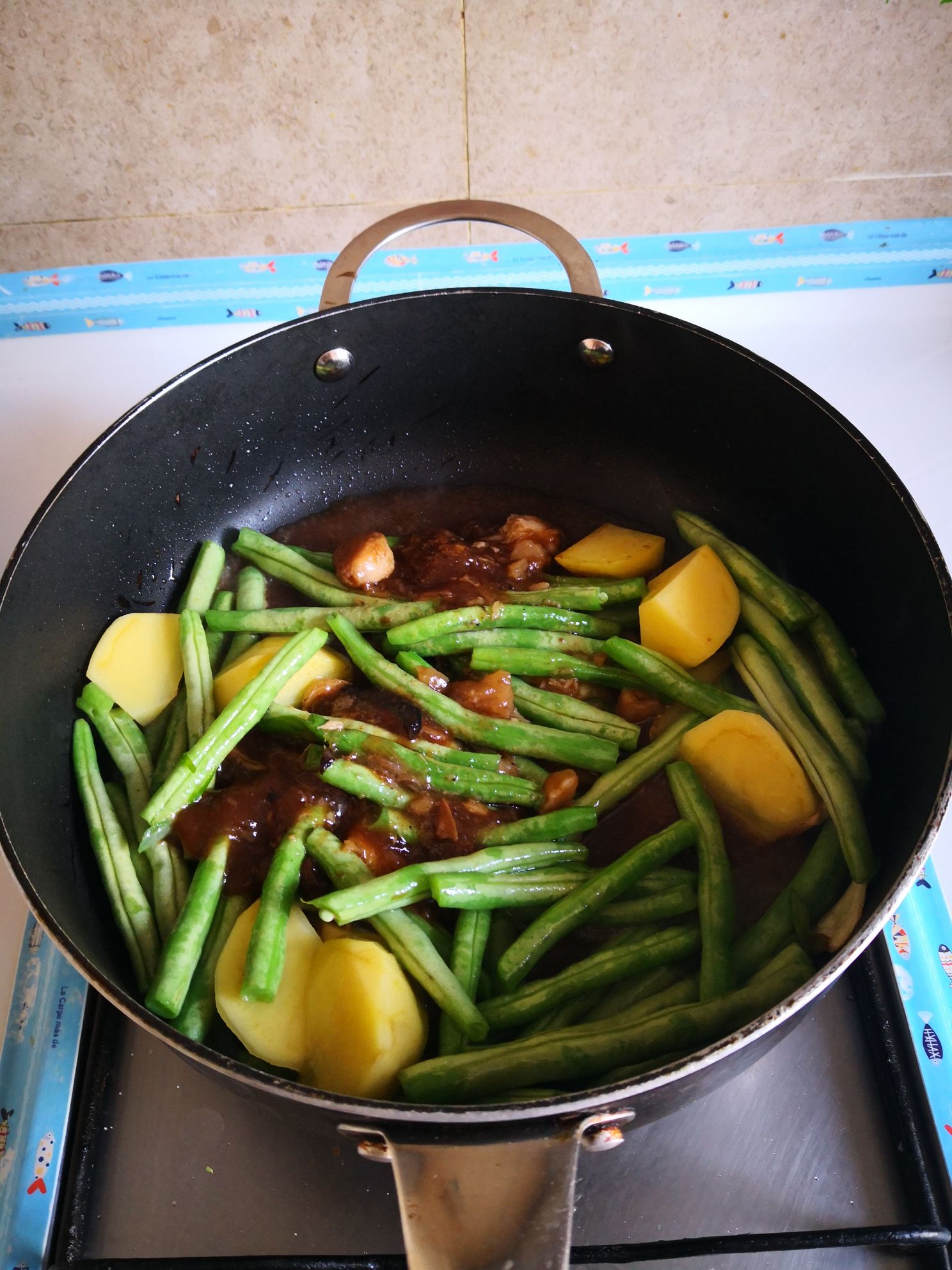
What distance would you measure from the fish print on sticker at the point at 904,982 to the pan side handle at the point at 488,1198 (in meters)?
0.77

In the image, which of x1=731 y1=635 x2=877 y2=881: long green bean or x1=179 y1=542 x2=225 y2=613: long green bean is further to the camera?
x1=179 y1=542 x2=225 y2=613: long green bean

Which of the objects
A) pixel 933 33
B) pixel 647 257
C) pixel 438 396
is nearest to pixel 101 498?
pixel 438 396

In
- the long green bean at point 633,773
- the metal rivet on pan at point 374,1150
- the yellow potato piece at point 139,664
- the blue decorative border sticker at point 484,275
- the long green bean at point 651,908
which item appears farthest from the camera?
the blue decorative border sticker at point 484,275

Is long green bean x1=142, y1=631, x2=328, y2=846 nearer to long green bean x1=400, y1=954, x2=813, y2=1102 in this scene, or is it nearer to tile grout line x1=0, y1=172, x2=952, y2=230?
long green bean x1=400, y1=954, x2=813, y2=1102

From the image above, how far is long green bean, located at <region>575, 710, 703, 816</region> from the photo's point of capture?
1.86 metres

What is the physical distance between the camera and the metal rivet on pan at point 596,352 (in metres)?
2.26

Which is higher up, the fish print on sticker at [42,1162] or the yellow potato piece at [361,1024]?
the yellow potato piece at [361,1024]

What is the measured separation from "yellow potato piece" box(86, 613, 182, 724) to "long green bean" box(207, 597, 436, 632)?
0.12 meters

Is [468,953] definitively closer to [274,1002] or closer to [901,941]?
[274,1002]

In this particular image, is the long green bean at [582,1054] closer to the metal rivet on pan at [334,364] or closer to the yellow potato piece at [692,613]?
the yellow potato piece at [692,613]

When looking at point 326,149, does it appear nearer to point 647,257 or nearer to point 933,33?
point 647,257

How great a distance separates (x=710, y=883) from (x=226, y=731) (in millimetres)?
988

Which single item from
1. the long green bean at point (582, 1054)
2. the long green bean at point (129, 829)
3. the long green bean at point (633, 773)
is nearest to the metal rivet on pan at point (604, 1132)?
the long green bean at point (582, 1054)

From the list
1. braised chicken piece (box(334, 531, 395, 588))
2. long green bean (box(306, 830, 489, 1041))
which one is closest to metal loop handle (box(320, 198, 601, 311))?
braised chicken piece (box(334, 531, 395, 588))
